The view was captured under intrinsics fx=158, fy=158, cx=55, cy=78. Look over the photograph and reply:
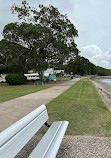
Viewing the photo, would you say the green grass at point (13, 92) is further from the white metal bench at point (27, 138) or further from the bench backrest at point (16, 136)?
the bench backrest at point (16, 136)

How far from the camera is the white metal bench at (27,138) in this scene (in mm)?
1787

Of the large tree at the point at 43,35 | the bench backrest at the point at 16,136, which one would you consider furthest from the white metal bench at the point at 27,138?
the large tree at the point at 43,35

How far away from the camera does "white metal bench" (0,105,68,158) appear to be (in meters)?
1.79

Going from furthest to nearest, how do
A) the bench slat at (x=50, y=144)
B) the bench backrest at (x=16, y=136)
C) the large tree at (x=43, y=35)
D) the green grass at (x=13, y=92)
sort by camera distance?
the large tree at (x=43, y=35), the green grass at (x=13, y=92), the bench slat at (x=50, y=144), the bench backrest at (x=16, y=136)

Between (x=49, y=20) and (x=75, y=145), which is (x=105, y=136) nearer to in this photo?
(x=75, y=145)

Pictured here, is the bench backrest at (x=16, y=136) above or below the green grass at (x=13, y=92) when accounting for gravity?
above

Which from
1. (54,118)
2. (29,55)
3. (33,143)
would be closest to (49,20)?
(29,55)

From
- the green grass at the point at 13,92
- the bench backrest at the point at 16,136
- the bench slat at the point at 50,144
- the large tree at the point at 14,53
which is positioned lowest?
the green grass at the point at 13,92

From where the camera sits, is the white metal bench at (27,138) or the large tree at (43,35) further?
the large tree at (43,35)

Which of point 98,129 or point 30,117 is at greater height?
point 30,117

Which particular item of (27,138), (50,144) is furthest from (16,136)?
(50,144)

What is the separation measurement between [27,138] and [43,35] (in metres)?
20.9

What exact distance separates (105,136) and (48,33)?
1958 cm

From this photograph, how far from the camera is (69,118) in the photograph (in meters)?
5.25
